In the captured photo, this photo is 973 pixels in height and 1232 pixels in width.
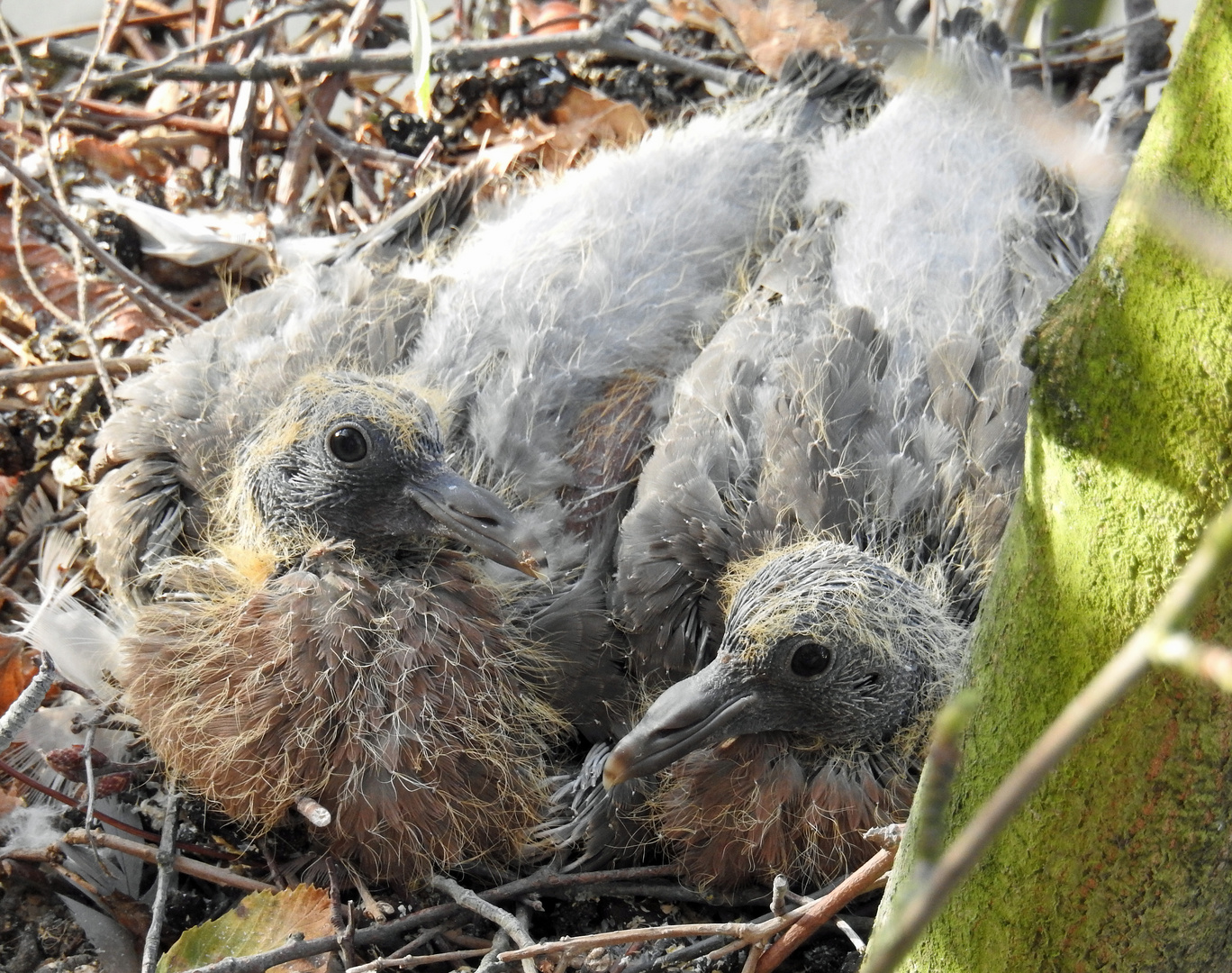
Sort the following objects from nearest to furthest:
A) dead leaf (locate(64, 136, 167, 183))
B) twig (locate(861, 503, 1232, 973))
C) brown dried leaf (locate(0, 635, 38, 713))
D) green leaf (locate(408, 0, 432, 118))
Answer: twig (locate(861, 503, 1232, 973)), green leaf (locate(408, 0, 432, 118)), brown dried leaf (locate(0, 635, 38, 713)), dead leaf (locate(64, 136, 167, 183))

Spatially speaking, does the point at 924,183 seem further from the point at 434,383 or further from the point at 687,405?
the point at 434,383

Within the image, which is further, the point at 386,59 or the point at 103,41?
the point at 103,41

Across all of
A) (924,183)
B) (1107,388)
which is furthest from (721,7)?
(1107,388)

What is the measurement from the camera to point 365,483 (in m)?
1.96

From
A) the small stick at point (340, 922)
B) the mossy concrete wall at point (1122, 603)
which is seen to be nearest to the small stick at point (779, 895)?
the mossy concrete wall at point (1122, 603)

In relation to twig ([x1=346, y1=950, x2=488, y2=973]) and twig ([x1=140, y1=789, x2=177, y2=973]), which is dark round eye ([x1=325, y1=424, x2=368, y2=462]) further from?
twig ([x1=346, y1=950, x2=488, y2=973])

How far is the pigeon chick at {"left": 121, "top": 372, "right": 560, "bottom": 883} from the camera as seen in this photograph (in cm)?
188

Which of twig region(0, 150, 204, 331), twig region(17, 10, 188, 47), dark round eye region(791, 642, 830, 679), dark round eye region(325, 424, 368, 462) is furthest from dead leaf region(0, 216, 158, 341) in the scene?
dark round eye region(791, 642, 830, 679)

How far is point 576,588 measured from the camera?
2.16 metres

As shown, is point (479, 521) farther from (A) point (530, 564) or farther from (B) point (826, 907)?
(B) point (826, 907)

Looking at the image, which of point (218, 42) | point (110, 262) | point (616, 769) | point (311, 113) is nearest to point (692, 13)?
point (311, 113)

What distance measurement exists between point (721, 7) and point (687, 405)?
1.30 meters

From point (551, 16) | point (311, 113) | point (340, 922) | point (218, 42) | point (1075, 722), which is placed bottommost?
point (340, 922)

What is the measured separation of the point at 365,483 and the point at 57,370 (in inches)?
34.7
